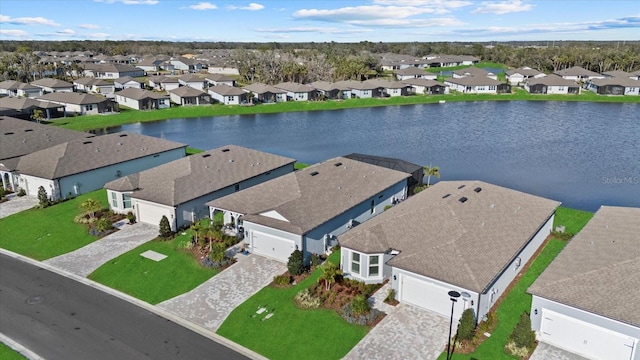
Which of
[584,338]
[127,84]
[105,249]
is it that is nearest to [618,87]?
[584,338]

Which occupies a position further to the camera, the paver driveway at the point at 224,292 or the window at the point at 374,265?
the window at the point at 374,265

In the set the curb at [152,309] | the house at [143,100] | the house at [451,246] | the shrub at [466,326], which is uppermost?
the house at [143,100]

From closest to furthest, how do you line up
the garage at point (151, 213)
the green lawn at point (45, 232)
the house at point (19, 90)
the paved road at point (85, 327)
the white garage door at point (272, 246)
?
the paved road at point (85, 327), the white garage door at point (272, 246), the green lawn at point (45, 232), the garage at point (151, 213), the house at point (19, 90)

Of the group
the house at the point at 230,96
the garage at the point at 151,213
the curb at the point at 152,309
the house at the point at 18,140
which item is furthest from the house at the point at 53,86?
the curb at the point at 152,309

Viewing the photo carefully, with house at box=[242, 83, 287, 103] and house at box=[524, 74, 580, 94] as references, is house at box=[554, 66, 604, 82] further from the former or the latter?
house at box=[242, 83, 287, 103]

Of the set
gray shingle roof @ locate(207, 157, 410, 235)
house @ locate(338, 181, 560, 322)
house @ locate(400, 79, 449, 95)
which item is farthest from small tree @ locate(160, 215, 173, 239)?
house @ locate(400, 79, 449, 95)

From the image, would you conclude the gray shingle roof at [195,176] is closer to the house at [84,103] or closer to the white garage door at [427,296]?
the white garage door at [427,296]

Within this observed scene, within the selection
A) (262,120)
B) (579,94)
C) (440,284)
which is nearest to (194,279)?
(440,284)
